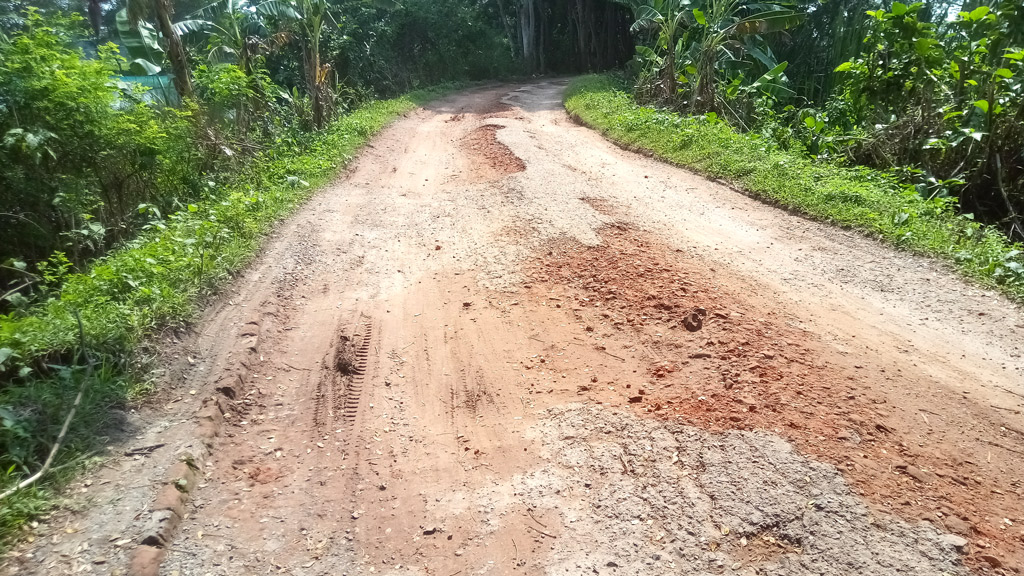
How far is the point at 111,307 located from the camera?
411 cm

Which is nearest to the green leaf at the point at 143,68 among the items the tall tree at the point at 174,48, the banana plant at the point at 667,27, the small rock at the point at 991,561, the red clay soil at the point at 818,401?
the tall tree at the point at 174,48

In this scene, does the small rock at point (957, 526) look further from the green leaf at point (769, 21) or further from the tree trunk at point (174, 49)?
the green leaf at point (769, 21)

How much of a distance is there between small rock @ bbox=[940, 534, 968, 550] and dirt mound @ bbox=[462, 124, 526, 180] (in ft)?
21.8

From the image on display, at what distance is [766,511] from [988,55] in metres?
7.63

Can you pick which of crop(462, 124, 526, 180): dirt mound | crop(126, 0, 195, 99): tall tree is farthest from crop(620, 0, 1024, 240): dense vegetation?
crop(126, 0, 195, 99): tall tree

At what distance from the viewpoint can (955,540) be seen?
261 centimetres

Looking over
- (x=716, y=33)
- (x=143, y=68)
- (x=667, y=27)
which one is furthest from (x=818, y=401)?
(x=143, y=68)

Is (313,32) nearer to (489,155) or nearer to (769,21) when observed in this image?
(489,155)

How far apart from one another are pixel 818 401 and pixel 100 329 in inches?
176

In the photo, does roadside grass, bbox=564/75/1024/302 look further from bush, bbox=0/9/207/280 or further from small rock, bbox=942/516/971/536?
bush, bbox=0/9/207/280

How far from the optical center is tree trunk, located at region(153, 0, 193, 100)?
29.9 ft

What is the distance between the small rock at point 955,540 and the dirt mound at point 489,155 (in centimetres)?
665

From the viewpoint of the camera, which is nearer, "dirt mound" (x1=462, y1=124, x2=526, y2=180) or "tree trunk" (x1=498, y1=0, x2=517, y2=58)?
"dirt mound" (x1=462, y1=124, x2=526, y2=180)

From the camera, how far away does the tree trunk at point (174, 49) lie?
910 cm
